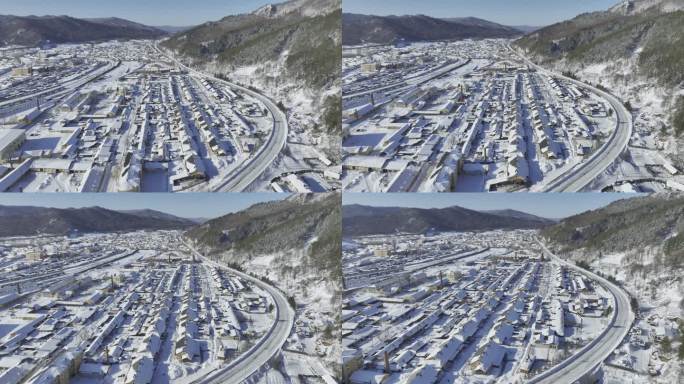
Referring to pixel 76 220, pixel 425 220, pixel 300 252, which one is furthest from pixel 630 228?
pixel 76 220

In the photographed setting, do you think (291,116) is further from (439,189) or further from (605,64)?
(605,64)

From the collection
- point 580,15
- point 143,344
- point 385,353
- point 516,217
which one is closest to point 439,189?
point 516,217

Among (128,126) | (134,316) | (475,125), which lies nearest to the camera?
(128,126)

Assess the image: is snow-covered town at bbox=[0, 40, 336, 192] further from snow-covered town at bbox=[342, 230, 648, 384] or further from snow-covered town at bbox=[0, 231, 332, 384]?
snow-covered town at bbox=[342, 230, 648, 384]

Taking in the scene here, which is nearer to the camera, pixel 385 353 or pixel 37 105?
pixel 37 105

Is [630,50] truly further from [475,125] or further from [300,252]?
[300,252]
